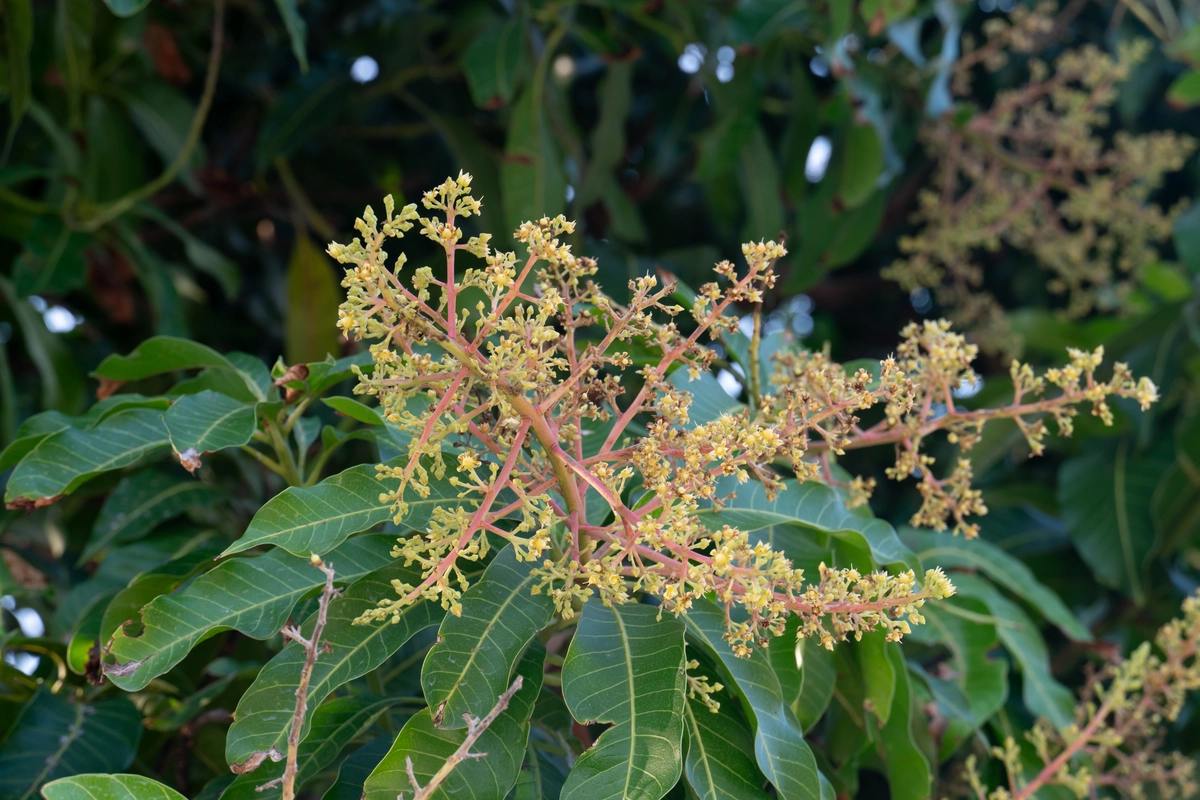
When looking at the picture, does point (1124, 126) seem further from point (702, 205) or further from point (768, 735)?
point (768, 735)

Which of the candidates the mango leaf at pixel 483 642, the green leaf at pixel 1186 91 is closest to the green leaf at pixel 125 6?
the mango leaf at pixel 483 642

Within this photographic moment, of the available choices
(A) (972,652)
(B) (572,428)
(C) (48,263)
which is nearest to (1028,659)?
(A) (972,652)

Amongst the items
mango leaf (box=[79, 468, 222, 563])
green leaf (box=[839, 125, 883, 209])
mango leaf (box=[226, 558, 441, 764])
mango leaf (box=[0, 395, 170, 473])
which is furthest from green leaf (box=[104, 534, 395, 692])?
green leaf (box=[839, 125, 883, 209])

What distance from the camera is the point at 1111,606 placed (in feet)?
7.34

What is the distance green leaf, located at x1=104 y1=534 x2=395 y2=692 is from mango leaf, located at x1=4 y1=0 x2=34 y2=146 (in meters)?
1.15

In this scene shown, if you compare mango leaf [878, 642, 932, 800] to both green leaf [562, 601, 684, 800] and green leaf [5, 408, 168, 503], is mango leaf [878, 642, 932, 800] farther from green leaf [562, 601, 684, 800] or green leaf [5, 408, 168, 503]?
green leaf [5, 408, 168, 503]

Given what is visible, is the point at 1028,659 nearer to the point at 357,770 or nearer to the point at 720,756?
the point at 720,756

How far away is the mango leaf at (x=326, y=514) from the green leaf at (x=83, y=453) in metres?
0.24

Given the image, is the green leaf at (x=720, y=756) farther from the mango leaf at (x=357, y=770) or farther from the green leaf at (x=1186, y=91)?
the green leaf at (x=1186, y=91)

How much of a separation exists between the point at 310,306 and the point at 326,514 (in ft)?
3.86

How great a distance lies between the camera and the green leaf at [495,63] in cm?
189

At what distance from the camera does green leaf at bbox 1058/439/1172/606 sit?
200cm

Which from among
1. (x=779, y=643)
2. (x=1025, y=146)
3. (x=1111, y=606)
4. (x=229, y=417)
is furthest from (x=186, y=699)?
(x=1025, y=146)

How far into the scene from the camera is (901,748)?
1.13 meters
